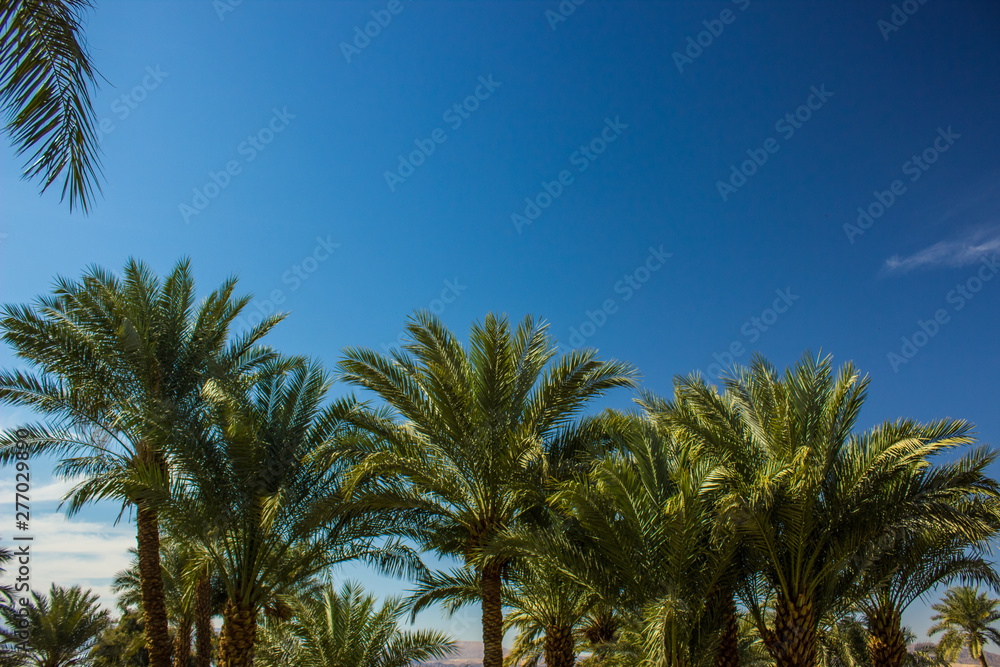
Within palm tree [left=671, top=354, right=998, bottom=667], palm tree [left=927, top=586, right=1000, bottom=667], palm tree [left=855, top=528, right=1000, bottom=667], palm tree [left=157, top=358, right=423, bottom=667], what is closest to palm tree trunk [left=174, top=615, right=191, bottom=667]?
palm tree [left=157, top=358, right=423, bottom=667]

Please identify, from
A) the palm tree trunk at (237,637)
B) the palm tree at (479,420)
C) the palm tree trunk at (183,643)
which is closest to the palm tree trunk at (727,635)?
the palm tree at (479,420)

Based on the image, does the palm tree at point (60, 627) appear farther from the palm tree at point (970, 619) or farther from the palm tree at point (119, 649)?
the palm tree at point (970, 619)

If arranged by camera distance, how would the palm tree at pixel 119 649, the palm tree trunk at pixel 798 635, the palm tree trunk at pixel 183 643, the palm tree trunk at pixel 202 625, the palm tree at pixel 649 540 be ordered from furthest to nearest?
the palm tree at pixel 119 649 < the palm tree trunk at pixel 183 643 < the palm tree trunk at pixel 202 625 < the palm tree trunk at pixel 798 635 < the palm tree at pixel 649 540

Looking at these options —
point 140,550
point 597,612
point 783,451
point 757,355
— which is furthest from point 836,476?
point 140,550

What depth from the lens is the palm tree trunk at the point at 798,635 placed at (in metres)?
11.9

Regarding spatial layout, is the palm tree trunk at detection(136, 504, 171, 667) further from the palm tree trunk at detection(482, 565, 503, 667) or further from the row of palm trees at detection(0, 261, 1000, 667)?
the palm tree trunk at detection(482, 565, 503, 667)

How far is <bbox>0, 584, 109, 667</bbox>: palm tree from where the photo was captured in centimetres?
2252

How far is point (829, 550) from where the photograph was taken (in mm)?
11844

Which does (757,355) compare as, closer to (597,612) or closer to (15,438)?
(597,612)

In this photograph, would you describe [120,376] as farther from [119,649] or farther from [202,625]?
[119,649]

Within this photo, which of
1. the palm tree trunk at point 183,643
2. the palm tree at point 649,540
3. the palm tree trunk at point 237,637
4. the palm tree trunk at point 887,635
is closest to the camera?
the palm tree at point 649,540

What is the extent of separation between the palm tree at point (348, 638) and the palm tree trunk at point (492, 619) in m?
4.34

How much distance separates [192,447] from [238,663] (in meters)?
4.17

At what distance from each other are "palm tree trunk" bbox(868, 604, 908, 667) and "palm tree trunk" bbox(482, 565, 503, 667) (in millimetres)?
9249
